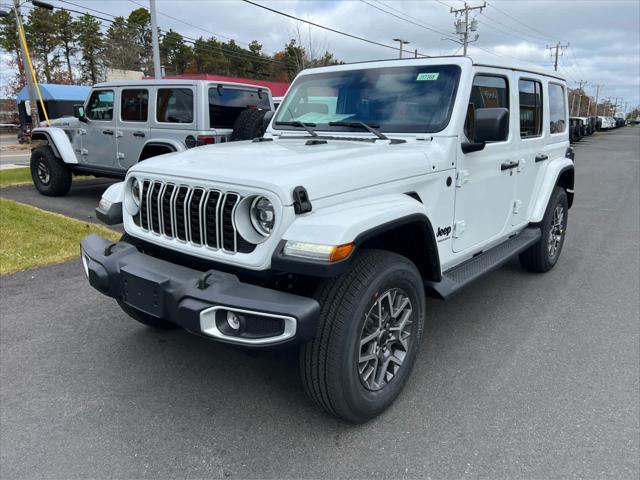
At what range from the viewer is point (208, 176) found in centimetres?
258

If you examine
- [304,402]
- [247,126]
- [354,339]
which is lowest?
[304,402]

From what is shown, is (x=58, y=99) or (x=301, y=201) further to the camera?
(x=58, y=99)

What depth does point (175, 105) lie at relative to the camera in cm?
788

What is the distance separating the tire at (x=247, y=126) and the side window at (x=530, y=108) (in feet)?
12.6

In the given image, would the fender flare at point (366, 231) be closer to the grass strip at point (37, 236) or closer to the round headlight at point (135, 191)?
the round headlight at point (135, 191)

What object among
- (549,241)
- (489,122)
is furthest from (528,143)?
(489,122)

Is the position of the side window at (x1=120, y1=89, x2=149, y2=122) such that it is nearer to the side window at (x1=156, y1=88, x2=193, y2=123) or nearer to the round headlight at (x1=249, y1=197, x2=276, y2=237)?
the side window at (x1=156, y1=88, x2=193, y2=123)

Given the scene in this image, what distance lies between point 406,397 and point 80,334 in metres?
2.49

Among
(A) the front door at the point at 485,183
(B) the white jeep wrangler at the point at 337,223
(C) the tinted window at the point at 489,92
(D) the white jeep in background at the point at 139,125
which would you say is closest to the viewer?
(B) the white jeep wrangler at the point at 337,223

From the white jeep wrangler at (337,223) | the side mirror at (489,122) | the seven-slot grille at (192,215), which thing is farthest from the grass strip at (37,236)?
the side mirror at (489,122)

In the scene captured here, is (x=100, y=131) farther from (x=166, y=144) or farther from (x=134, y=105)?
(x=166, y=144)

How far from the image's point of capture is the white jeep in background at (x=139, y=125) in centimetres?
759

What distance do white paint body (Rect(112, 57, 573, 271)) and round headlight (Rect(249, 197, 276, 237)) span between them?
69 millimetres

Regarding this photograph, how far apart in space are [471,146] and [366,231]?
1433 mm
